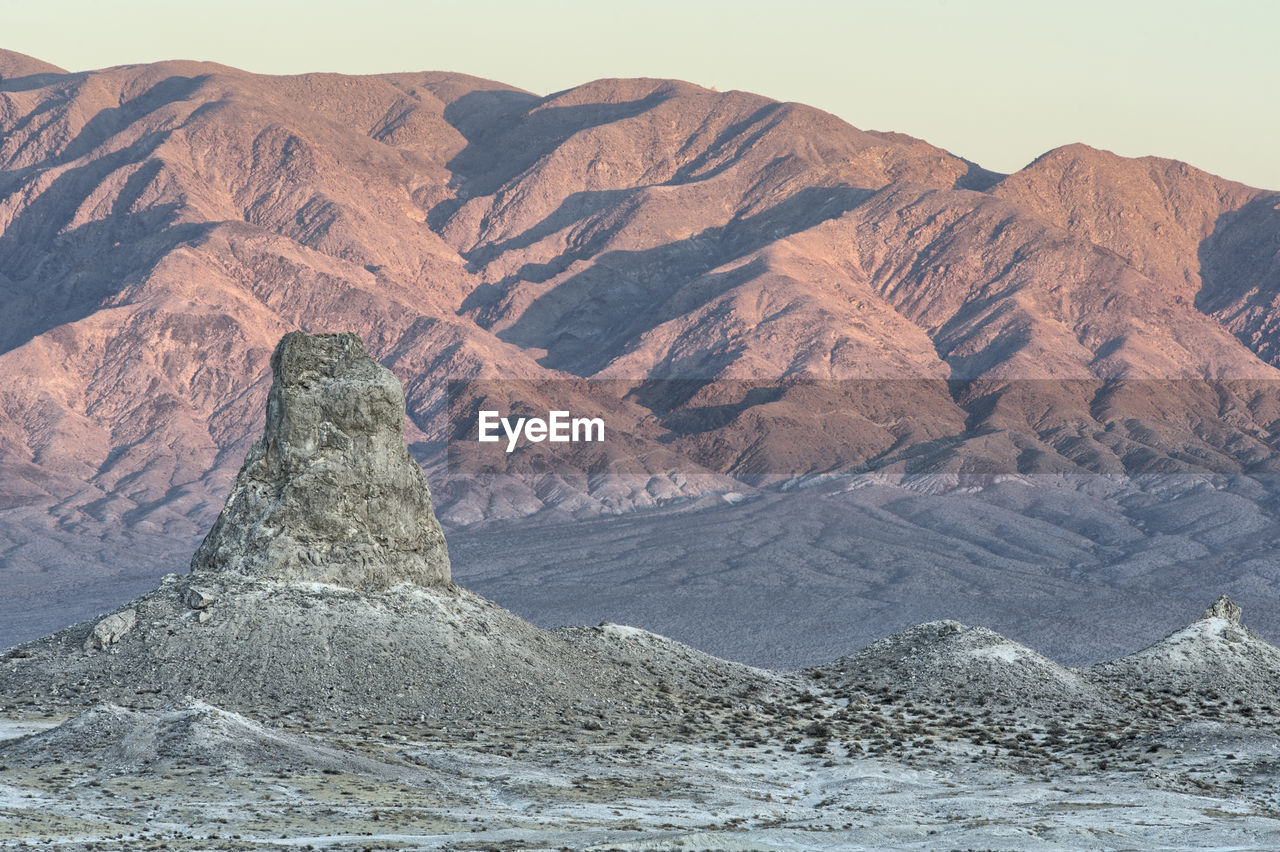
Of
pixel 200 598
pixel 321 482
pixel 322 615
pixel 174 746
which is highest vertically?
pixel 321 482

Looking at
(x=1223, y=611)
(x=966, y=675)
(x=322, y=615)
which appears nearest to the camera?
(x=322, y=615)

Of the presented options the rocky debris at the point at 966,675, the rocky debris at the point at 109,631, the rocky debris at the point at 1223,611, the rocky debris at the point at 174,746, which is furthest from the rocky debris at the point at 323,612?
the rocky debris at the point at 1223,611

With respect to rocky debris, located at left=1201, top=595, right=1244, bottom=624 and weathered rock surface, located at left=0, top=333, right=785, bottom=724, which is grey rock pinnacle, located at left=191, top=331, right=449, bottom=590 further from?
rocky debris, located at left=1201, top=595, right=1244, bottom=624

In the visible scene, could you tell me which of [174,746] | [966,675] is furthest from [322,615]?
[966,675]

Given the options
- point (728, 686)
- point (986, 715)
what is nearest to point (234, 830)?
point (728, 686)

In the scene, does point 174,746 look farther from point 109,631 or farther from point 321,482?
point 321,482
